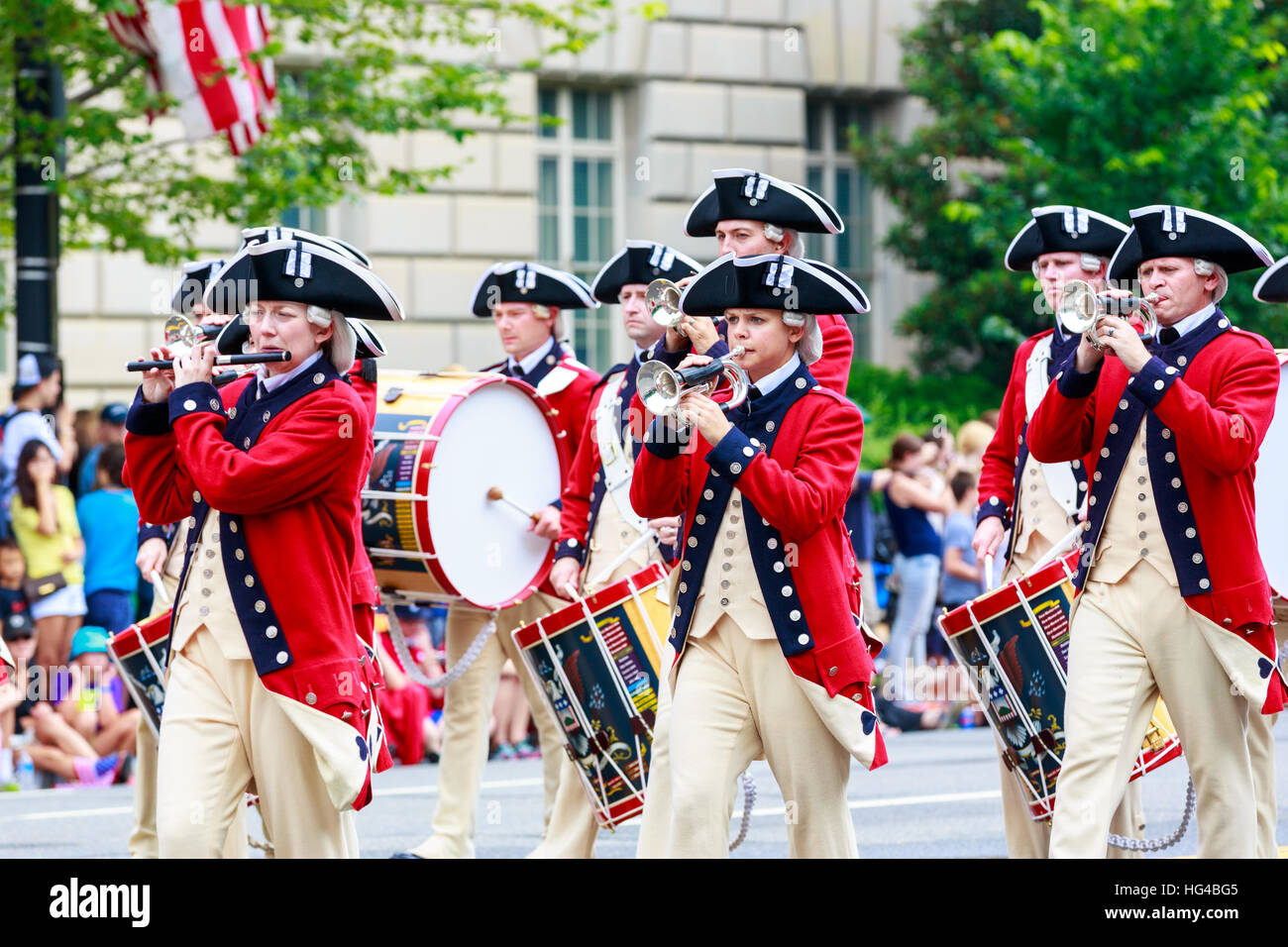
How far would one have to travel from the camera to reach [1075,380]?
600 cm

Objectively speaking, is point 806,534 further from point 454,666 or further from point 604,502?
point 454,666

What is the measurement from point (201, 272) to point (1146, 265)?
3.43 metres

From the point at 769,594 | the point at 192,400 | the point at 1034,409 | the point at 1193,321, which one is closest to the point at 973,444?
the point at 1034,409

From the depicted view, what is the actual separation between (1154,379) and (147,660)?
328 centimetres

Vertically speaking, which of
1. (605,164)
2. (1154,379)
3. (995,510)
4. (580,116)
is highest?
(580,116)

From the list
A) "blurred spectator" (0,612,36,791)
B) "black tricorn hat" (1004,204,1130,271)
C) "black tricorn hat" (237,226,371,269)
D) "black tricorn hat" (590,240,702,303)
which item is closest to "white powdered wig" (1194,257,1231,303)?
"black tricorn hat" (1004,204,1130,271)

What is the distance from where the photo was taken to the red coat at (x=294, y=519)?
Answer: 210 inches

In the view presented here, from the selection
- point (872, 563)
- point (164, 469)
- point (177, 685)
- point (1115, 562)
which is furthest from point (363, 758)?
point (872, 563)

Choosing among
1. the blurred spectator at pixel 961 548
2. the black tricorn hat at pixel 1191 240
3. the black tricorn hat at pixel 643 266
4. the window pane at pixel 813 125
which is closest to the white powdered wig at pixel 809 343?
the black tricorn hat at pixel 1191 240

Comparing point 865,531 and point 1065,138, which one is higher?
point 1065,138

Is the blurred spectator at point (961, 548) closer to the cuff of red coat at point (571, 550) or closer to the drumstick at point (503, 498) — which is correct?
the drumstick at point (503, 498)

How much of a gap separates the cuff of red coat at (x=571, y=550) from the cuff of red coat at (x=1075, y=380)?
2.22m
